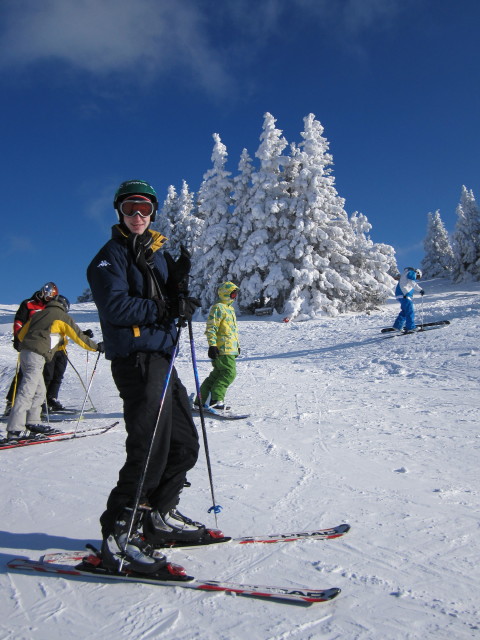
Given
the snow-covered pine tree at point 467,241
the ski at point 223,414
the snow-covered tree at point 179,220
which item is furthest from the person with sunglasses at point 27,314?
the snow-covered pine tree at point 467,241

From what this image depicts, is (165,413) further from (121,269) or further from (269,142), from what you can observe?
(269,142)

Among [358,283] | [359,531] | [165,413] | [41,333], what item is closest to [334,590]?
[359,531]

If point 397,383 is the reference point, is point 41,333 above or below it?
above

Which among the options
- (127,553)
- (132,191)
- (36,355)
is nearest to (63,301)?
(36,355)

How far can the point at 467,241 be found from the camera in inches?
1903

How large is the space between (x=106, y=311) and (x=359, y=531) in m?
2.24

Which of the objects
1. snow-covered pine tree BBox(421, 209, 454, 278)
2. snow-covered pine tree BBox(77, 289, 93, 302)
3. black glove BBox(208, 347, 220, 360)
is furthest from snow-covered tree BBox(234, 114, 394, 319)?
snow-covered pine tree BBox(77, 289, 93, 302)

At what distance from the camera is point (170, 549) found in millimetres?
2912

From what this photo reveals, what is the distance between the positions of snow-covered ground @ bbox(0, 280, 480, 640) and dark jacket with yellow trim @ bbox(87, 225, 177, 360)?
137 centimetres

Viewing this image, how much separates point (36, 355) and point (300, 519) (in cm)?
450

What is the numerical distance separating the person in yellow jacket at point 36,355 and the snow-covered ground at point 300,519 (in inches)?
23.6

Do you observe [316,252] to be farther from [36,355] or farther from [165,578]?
[165,578]

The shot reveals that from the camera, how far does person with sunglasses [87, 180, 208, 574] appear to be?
8.91 feet

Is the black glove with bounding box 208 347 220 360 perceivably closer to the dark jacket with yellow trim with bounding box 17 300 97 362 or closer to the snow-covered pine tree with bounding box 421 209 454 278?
the dark jacket with yellow trim with bounding box 17 300 97 362
